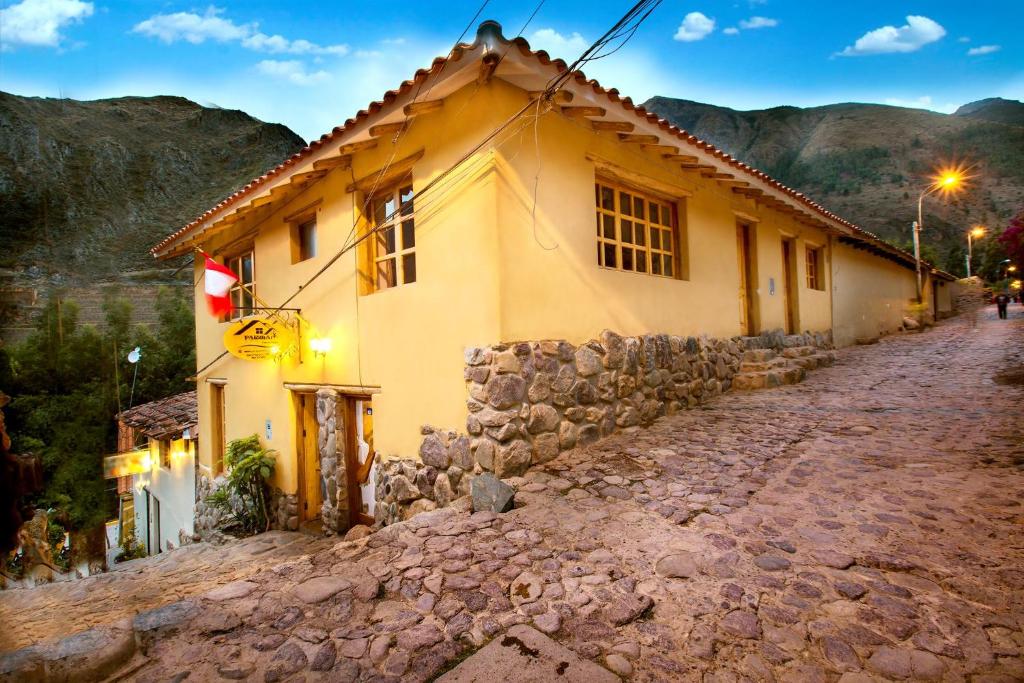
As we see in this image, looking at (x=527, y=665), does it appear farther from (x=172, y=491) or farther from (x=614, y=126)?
(x=172, y=491)

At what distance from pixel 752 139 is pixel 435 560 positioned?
85.0 meters

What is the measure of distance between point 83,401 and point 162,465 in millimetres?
6660

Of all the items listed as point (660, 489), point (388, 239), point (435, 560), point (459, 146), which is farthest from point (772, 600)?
point (388, 239)

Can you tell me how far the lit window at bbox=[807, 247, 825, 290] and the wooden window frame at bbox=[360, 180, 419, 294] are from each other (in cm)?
1061

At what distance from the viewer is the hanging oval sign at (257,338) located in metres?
6.23

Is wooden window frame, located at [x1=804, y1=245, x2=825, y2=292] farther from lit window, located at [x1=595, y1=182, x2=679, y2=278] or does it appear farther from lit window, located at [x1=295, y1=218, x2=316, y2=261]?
lit window, located at [x1=295, y1=218, x2=316, y2=261]

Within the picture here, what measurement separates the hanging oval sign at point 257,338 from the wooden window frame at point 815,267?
12123 millimetres

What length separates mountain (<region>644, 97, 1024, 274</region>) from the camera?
37344 millimetres

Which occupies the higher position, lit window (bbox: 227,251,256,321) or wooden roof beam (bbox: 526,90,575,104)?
wooden roof beam (bbox: 526,90,575,104)

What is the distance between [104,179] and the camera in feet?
31.9

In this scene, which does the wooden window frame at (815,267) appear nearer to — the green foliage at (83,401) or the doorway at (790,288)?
the doorway at (790,288)

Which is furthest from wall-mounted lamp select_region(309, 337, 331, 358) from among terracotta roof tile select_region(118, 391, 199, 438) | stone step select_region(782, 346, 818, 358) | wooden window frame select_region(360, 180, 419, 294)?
stone step select_region(782, 346, 818, 358)

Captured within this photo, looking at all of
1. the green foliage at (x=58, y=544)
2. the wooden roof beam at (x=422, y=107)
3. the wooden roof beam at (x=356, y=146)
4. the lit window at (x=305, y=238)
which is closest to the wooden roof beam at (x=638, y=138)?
the wooden roof beam at (x=422, y=107)

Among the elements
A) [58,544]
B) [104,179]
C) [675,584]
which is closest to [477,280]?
[675,584]
